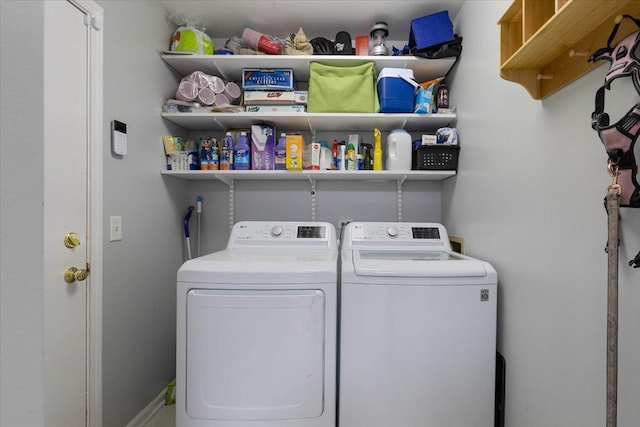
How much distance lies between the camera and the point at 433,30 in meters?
1.87

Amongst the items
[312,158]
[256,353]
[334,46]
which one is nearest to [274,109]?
[312,158]

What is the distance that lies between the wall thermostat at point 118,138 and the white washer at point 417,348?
1.40m

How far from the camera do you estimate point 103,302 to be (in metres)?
1.46

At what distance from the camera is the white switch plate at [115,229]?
1.52 m

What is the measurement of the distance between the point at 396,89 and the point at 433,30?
434mm

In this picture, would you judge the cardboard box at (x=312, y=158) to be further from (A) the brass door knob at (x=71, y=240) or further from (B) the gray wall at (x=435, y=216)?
(A) the brass door knob at (x=71, y=240)

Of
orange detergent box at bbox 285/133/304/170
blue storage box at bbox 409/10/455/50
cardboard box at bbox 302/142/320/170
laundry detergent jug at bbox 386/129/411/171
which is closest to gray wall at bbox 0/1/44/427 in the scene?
orange detergent box at bbox 285/133/304/170

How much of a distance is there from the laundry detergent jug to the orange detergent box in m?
0.65

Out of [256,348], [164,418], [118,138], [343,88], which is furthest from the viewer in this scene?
[343,88]

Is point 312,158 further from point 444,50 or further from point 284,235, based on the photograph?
point 444,50

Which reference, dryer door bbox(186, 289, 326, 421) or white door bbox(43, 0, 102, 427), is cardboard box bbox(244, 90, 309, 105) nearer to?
white door bbox(43, 0, 102, 427)

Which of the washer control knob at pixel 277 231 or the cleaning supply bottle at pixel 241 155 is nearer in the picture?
the washer control knob at pixel 277 231

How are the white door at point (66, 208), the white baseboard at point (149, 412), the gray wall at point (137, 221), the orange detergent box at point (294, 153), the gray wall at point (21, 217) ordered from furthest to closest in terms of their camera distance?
the orange detergent box at point (294, 153) < the white baseboard at point (149, 412) < the gray wall at point (137, 221) < the white door at point (66, 208) < the gray wall at point (21, 217)

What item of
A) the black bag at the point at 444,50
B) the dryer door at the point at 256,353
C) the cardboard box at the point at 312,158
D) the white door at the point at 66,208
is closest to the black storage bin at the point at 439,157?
the black bag at the point at 444,50
